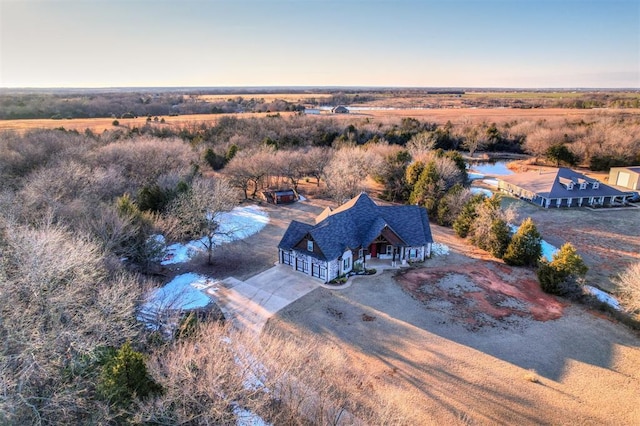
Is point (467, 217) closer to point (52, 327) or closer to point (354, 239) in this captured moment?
point (354, 239)

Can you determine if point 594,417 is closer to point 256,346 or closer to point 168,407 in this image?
point 256,346

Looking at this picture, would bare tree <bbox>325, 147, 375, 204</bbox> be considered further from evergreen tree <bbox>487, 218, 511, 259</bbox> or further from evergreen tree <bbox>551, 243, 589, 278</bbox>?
evergreen tree <bbox>551, 243, 589, 278</bbox>

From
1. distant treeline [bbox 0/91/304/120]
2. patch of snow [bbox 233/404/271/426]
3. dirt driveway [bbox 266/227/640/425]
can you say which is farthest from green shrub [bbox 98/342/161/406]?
distant treeline [bbox 0/91/304/120]

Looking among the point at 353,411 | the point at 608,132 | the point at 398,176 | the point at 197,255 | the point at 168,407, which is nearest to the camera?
the point at 168,407

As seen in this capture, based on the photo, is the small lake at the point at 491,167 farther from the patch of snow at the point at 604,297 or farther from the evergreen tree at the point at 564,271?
the evergreen tree at the point at 564,271

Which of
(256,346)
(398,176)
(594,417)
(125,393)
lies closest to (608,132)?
(398,176)

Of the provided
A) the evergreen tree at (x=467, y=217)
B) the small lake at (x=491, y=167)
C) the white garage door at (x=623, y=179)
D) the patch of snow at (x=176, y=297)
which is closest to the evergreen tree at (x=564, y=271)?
the evergreen tree at (x=467, y=217)

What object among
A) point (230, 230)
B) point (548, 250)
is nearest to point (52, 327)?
point (230, 230)
